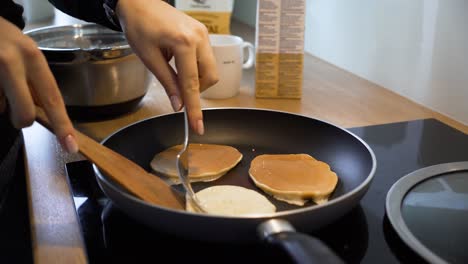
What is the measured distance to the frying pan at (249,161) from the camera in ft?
1.51

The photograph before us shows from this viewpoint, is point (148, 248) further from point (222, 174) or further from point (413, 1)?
point (413, 1)

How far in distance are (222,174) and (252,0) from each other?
91 centimetres

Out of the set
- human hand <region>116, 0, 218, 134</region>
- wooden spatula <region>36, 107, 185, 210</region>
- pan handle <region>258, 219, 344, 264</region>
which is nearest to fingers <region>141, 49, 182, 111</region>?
human hand <region>116, 0, 218, 134</region>

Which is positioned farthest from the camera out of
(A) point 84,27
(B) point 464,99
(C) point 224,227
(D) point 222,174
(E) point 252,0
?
(E) point 252,0

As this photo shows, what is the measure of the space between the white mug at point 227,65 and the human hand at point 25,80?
0.52 m

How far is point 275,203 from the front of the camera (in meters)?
0.63

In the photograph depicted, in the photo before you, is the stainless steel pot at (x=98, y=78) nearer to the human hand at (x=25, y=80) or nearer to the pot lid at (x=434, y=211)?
the human hand at (x=25, y=80)

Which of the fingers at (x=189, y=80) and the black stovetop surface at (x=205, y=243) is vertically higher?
the fingers at (x=189, y=80)

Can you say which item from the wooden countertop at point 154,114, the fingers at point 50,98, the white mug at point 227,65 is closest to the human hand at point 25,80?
the fingers at point 50,98

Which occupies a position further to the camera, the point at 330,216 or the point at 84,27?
the point at 84,27

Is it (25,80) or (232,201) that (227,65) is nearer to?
(232,201)

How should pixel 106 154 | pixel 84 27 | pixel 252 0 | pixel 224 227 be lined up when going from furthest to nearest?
pixel 252 0 < pixel 84 27 < pixel 106 154 < pixel 224 227

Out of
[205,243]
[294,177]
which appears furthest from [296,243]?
[294,177]

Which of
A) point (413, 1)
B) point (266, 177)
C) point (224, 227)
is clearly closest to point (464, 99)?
point (413, 1)
